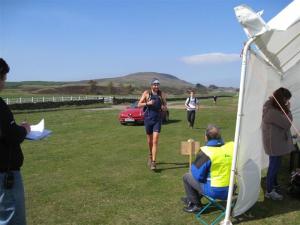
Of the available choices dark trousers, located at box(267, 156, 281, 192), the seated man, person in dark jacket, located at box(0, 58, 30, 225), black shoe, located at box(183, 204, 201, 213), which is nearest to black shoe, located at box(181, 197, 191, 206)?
black shoe, located at box(183, 204, 201, 213)

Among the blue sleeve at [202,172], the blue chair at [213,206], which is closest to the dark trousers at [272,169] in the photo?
the blue chair at [213,206]

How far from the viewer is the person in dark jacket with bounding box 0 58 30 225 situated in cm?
362

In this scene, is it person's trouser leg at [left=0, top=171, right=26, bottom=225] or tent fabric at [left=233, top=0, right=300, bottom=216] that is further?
tent fabric at [left=233, top=0, right=300, bottom=216]

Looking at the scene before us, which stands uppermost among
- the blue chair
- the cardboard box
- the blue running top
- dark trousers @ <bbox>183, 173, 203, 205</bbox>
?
the blue running top

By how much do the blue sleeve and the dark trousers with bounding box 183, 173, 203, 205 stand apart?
148mm

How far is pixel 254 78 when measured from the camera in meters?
5.70

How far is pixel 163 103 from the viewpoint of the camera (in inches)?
364

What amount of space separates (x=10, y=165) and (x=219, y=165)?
2.96 metres

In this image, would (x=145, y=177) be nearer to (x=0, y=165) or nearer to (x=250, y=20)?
(x=250, y=20)

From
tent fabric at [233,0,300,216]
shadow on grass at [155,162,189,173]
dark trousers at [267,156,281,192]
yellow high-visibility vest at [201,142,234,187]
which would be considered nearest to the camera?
tent fabric at [233,0,300,216]

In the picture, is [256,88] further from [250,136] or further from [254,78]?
[250,136]

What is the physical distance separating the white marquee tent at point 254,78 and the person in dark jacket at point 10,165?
9.01ft

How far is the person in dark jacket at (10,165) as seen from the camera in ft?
11.9

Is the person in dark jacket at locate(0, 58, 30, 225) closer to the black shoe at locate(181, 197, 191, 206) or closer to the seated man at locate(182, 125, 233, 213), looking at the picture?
the seated man at locate(182, 125, 233, 213)
